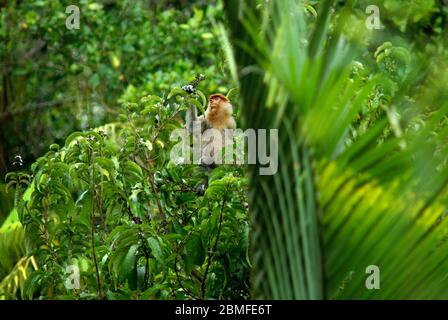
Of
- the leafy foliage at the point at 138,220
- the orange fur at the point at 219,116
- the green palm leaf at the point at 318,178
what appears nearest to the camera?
the green palm leaf at the point at 318,178

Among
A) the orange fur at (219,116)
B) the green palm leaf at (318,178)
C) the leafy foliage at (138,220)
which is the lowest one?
the green palm leaf at (318,178)

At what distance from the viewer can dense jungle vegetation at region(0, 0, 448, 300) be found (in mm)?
1340

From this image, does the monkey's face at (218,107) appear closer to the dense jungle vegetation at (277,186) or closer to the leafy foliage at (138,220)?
the dense jungle vegetation at (277,186)

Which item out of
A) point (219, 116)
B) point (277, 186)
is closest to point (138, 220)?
point (219, 116)

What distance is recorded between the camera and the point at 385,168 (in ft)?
4.44

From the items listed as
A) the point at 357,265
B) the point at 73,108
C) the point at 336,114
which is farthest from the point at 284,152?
the point at 73,108

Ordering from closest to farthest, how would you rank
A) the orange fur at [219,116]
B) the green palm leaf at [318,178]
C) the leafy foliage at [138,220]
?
the green palm leaf at [318,178] < the leafy foliage at [138,220] < the orange fur at [219,116]

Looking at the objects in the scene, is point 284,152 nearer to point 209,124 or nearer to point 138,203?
point 138,203

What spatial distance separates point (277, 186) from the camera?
136 centimetres

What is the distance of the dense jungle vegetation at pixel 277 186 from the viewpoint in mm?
1340

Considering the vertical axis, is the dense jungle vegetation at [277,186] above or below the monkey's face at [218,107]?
below

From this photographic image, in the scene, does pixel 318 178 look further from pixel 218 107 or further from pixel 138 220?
pixel 218 107

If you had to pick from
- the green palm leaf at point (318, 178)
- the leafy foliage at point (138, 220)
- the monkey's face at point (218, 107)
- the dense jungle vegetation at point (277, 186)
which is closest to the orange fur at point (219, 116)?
the monkey's face at point (218, 107)
